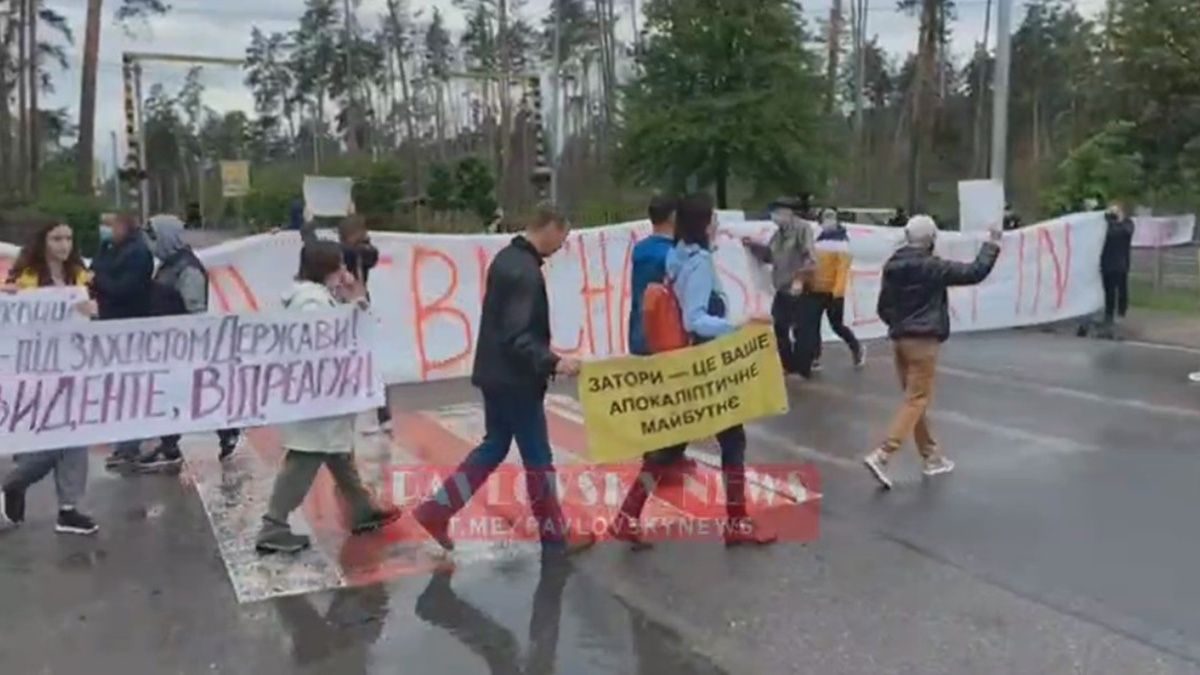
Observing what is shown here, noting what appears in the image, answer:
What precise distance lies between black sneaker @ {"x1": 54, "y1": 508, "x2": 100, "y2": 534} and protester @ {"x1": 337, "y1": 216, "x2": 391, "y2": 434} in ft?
9.38

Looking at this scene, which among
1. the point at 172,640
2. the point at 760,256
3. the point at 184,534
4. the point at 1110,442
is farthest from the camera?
the point at 760,256

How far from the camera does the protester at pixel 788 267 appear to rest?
12.0 meters

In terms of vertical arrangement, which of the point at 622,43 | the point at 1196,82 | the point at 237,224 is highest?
the point at 622,43

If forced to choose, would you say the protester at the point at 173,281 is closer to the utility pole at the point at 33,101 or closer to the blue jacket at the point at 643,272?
the blue jacket at the point at 643,272

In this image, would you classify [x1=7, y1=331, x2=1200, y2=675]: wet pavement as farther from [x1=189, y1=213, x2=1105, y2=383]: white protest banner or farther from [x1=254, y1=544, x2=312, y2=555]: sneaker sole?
[x1=189, y1=213, x2=1105, y2=383]: white protest banner

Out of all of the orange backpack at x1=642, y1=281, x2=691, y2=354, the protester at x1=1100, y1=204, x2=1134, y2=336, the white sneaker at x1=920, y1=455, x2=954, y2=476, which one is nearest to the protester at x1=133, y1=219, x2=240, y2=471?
the orange backpack at x1=642, y1=281, x2=691, y2=354

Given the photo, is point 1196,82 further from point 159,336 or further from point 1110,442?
point 159,336

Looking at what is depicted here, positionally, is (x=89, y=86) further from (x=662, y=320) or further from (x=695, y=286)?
(x=695, y=286)

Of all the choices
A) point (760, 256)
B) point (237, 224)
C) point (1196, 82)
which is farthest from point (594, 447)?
point (237, 224)

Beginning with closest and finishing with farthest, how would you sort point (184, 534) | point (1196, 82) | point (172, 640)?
point (172, 640) < point (184, 534) < point (1196, 82)

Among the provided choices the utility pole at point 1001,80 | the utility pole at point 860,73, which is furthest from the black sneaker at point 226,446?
the utility pole at point 860,73

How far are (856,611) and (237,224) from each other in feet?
205

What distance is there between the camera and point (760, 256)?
1266 centimetres

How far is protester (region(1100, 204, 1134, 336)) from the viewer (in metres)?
15.5
